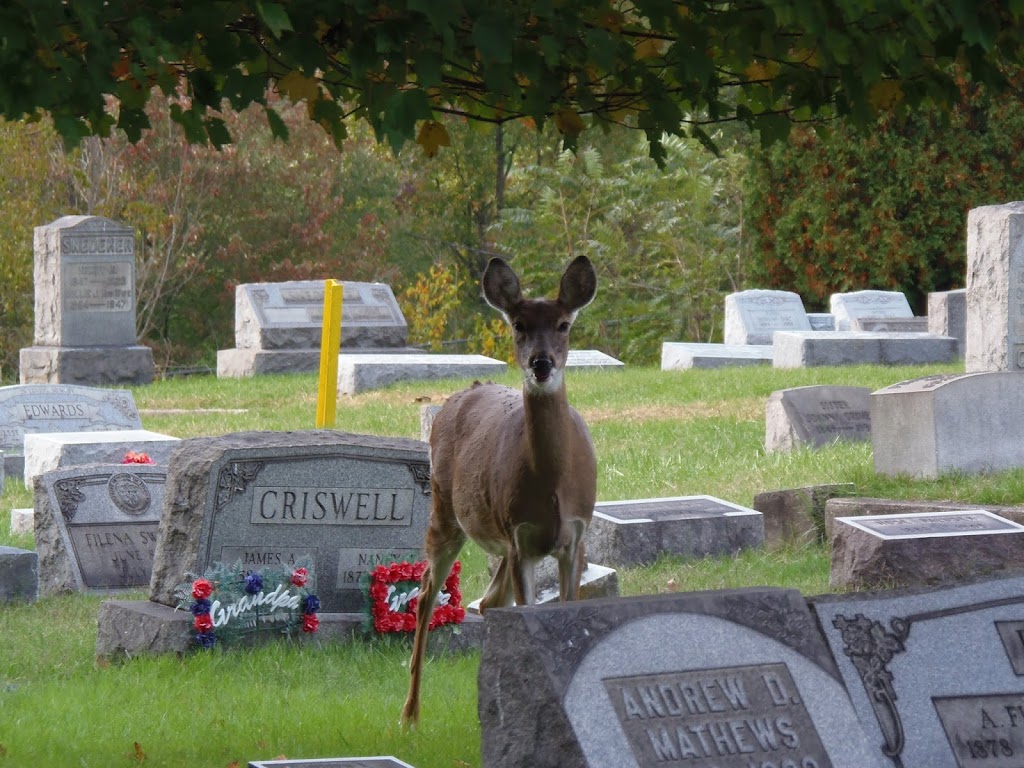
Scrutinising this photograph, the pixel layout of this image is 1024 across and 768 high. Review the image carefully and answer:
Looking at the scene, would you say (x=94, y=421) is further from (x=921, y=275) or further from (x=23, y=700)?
(x=921, y=275)

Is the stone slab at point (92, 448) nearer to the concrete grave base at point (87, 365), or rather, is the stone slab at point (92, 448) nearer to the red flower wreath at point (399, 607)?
the red flower wreath at point (399, 607)

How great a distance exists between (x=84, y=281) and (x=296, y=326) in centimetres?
334

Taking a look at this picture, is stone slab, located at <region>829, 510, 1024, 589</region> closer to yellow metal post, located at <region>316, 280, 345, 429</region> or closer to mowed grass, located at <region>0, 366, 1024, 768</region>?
mowed grass, located at <region>0, 366, 1024, 768</region>

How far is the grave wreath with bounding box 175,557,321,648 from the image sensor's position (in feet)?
24.6

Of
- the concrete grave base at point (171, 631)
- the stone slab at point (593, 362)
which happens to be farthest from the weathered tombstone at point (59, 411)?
the stone slab at point (593, 362)

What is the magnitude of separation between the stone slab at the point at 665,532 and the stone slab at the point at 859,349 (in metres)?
10.9

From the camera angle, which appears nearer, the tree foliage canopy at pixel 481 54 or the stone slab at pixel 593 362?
the tree foliage canopy at pixel 481 54

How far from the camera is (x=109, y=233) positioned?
72.9 feet

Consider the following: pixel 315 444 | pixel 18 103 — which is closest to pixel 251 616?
pixel 315 444

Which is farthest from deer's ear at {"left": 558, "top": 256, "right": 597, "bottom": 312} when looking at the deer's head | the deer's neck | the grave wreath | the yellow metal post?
the yellow metal post

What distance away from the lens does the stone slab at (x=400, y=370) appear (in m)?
20.0

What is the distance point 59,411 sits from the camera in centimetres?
1505

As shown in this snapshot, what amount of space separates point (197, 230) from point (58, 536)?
20256mm

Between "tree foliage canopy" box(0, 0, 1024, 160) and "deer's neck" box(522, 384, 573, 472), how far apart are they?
95 cm
